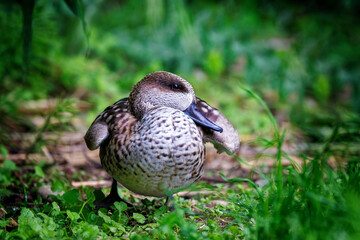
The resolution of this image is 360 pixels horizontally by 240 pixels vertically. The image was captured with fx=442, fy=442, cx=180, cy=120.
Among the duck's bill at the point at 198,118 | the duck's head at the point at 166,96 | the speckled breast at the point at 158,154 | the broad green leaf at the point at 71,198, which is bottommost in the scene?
the broad green leaf at the point at 71,198

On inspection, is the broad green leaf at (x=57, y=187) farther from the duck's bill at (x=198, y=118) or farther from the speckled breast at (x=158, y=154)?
the duck's bill at (x=198, y=118)

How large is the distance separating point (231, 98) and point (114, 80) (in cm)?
161

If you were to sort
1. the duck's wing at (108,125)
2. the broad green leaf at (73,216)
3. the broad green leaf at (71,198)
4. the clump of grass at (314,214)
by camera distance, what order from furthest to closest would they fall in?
the duck's wing at (108,125) < the broad green leaf at (71,198) < the broad green leaf at (73,216) < the clump of grass at (314,214)

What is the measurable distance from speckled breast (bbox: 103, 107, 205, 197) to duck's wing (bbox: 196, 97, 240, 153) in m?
0.27

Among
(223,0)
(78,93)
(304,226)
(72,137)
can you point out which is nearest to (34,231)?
(304,226)

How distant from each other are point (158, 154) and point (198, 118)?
1.53 feet

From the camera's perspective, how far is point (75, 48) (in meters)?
6.05

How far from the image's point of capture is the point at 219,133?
2.92m

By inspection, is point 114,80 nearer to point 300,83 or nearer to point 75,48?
point 75,48

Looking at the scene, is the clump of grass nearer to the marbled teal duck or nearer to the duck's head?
the marbled teal duck

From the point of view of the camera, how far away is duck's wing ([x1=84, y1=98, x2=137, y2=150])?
8.99 feet

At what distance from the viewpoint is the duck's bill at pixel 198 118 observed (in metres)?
2.78

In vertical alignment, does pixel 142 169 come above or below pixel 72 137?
above

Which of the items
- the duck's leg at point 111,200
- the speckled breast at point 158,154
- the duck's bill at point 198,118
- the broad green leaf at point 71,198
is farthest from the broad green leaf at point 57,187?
the duck's bill at point 198,118
